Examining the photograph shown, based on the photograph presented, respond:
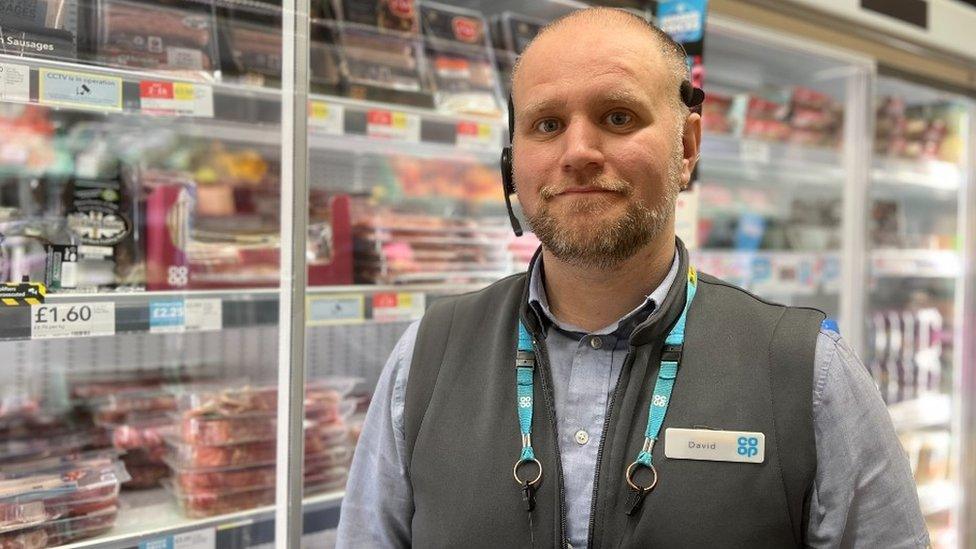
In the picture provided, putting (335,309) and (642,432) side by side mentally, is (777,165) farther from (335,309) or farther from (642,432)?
(642,432)

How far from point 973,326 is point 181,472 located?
3558 millimetres

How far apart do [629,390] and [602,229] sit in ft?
0.76

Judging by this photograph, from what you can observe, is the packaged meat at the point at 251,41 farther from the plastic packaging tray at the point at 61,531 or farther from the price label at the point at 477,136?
the plastic packaging tray at the point at 61,531

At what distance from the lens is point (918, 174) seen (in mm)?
3350

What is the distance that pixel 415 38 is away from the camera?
7.20 feet

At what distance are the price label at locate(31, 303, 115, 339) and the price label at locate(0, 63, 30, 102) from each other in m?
0.39

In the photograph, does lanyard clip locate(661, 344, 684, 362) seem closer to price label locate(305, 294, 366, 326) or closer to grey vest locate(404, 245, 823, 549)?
grey vest locate(404, 245, 823, 549)

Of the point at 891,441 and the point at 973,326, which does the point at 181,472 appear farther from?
the point at 973,326

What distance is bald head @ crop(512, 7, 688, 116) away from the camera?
1.12m

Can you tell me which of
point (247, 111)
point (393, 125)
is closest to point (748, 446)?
point (393, 125)

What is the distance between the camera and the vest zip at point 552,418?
1.05 meters

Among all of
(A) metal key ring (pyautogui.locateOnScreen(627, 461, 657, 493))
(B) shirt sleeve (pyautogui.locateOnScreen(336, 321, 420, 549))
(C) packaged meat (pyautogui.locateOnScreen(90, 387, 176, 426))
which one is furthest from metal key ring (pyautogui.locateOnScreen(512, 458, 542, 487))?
(C) packaged meat (pyautogui.locateOnScreen(90, 387, 176, 426))

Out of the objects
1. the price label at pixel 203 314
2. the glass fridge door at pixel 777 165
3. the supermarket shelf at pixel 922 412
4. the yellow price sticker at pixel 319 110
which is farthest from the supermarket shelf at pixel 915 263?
the price label at pixel 203 314

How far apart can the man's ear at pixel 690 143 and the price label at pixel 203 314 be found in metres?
1.07
